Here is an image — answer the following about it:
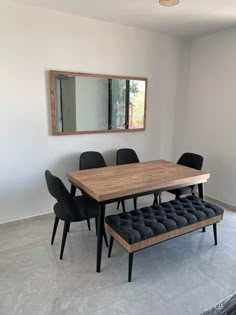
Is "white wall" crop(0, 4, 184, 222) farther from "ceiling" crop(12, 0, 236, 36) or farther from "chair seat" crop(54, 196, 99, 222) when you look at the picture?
"chair seat" crop(54, 196, 99, 222)

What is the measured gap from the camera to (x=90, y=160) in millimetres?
3164

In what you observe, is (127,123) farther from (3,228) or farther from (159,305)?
(159,305)

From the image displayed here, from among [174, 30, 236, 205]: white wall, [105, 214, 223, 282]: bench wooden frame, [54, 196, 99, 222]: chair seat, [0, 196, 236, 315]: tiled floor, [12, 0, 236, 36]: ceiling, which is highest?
[12, 0, 236, 36]: ceiling

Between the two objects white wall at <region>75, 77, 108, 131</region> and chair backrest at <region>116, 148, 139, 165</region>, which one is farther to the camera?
chair backrest at <region>116, 148, 139, 165</region>

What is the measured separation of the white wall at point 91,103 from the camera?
3118 millimetres

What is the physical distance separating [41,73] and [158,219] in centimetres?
214

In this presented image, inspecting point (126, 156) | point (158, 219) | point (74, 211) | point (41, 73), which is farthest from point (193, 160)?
point (41, 73)

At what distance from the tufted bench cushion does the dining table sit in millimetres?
206

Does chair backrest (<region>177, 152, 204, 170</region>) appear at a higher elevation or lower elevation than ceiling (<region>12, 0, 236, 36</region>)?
lower

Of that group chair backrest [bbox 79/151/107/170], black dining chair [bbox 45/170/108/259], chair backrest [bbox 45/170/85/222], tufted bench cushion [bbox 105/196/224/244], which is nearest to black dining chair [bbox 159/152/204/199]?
tufted bench cushion [bbox 105/196/224/244]

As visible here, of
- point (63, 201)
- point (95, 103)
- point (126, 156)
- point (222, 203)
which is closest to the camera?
point (63, 201)

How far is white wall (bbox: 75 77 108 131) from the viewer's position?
3.12 meters

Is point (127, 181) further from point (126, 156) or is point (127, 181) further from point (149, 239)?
point (126, 156)

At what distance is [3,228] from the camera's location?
9.26 ft
